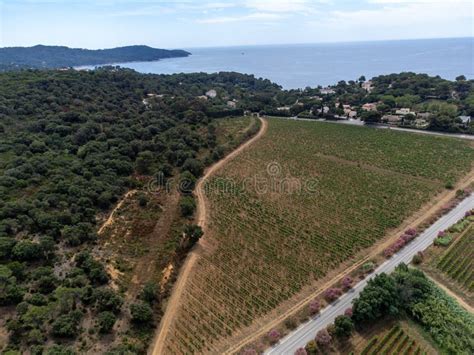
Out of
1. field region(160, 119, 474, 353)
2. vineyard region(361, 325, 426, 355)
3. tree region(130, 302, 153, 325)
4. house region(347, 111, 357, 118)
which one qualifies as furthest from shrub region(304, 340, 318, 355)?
house region(347, 111, 357, 118)

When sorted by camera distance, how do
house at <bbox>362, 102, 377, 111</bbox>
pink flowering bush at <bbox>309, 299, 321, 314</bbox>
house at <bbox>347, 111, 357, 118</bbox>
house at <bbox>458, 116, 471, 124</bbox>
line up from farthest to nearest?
house at <bbox>347, 111, 357, 118</bbox> → house at <bbox>362, 102, 377, 111</bbox> → house at <bbox>458, 116, 471, 124</bbox> → pink flowering bush at <bbox>309, 299, 321, 314</bbox>

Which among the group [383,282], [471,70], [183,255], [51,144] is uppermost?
[471,70]

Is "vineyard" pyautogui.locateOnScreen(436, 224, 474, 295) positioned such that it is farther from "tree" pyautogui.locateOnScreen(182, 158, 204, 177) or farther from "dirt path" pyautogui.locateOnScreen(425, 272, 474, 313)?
"tree" pyautogui.locateOnScreen(182, 158, 204, 177)

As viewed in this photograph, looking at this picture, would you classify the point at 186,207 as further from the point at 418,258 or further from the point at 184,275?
the point at 418,258

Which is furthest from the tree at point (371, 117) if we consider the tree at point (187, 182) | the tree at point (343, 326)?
the tree at point (343, 326)

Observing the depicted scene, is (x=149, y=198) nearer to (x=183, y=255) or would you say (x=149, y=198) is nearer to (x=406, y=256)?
(x=183, y=255)

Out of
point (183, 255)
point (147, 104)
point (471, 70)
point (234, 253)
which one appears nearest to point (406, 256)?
point (234, 253)
